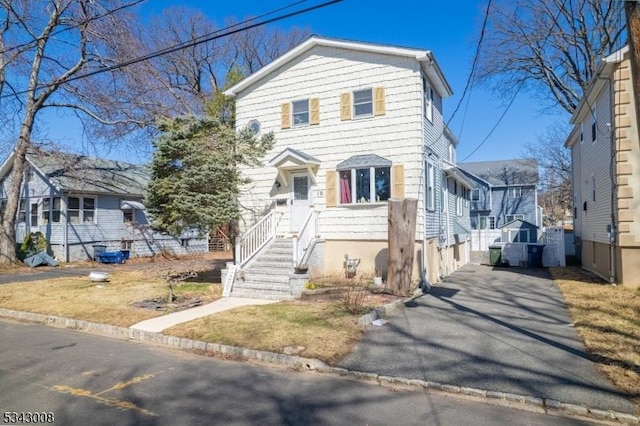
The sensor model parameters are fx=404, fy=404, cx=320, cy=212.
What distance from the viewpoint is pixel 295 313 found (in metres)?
8.70

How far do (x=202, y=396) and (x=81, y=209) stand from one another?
21493 millimetres

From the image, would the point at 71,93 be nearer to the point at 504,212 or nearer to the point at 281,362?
the point at 281,362

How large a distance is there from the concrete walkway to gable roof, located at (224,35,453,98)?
863cm

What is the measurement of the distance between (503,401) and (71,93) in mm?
24814

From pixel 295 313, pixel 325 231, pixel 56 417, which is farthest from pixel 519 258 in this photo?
pixel 56 417

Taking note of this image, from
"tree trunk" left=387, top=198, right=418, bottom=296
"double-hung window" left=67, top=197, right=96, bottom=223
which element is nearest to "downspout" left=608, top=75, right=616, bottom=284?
"tree trunk" left=387, top=198, right=418, bottom=296

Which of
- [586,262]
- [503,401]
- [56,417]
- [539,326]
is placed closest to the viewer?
[56,417]

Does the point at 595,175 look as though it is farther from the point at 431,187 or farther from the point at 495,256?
the point at 495,256

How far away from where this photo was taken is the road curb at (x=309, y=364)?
4417mm

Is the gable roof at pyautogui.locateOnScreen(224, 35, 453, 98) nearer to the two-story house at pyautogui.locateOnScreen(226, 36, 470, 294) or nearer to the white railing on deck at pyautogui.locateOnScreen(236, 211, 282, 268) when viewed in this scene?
the two-story house at pyautogui.locateOnScreen(226, 36, 470, 294)

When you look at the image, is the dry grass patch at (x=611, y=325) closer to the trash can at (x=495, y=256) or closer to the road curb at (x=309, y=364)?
the road curb at (x=309, y=364)

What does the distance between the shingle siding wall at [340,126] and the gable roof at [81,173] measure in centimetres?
831

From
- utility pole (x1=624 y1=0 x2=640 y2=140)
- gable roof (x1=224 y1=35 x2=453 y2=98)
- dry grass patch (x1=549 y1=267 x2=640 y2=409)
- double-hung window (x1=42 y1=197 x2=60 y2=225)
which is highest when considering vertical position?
gable roof (x1=224 y1=35 x2=453 y2=98)

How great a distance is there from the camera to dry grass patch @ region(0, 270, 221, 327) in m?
9.24
